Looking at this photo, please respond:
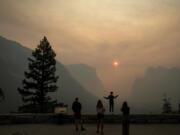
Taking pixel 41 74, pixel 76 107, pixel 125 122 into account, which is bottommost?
pixel 125 122

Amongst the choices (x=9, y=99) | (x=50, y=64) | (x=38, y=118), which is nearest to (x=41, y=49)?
(x=50, y=64)

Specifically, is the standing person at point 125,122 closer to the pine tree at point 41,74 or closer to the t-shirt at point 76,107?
the t-shirt at point 76,107

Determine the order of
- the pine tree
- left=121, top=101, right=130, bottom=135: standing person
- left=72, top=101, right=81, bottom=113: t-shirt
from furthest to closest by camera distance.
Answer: the pine tree < left=72, top=101, right=81, bottom=113: t-shirt < left=121, top=101, right=130, bottom=135: standing person

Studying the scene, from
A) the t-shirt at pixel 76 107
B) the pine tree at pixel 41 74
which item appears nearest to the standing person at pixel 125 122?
the t-shirt at pixel 76 107

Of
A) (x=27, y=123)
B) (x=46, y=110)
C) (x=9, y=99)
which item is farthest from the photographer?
(x=9, y=99)

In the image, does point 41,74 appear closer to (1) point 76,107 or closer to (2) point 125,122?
(1) point 76,107

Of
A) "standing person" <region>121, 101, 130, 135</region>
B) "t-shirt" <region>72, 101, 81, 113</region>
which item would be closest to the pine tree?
"t-shirt" <region>72, 101, 81, 113</region>

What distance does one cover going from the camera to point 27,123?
1709 centimetres

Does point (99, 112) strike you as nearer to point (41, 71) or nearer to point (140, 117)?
point (140, 117)

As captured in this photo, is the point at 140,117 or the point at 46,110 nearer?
the point at 140,117

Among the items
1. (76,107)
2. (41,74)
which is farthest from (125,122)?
(41,74)

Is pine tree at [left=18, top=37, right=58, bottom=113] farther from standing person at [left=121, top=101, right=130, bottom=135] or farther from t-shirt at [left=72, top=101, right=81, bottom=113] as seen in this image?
standing person at [left=121, top=101, right=130, bottom=135]
